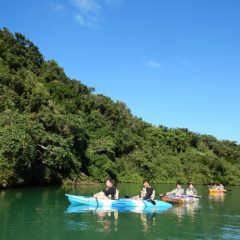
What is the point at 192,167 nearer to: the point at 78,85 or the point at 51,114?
the point at 78,85

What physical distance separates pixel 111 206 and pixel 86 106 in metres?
39.2

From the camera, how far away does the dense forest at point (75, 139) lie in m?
35.5

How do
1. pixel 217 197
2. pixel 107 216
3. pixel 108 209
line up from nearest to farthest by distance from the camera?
pixel 107 216 < pixel 108 209 < pixel 217 197

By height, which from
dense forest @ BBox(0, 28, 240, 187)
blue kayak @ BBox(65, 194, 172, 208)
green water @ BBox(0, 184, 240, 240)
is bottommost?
green water @ BBox(0, 184, 240, 240)

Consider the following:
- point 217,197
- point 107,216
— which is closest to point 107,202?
point 107,216

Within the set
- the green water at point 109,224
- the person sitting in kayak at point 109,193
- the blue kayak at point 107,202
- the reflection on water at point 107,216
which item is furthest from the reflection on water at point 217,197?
the person sitting in kayak at point 109,193

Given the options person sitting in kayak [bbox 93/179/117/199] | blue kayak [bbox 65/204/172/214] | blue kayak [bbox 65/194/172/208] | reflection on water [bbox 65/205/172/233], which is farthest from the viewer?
person sitting in kayak [bbox 93/179/117/199]

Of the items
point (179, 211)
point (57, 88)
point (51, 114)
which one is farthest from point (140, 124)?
point (179, 211)

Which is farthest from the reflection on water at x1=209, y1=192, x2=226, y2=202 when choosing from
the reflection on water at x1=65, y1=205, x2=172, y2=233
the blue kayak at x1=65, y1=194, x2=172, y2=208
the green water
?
the blue kayak at x1=65, y1=194, x2=172, y2=208

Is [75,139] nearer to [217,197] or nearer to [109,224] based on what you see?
[217,197]

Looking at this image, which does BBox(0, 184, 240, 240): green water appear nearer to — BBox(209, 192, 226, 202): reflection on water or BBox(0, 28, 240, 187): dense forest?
BBox(209, 192, 226, 202): reflection on water

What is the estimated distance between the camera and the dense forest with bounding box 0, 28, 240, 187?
116 feet

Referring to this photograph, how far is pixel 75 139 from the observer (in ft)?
155

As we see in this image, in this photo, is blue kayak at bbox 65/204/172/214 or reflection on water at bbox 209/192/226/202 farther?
reflection on water at bbox 209/192/226/202
